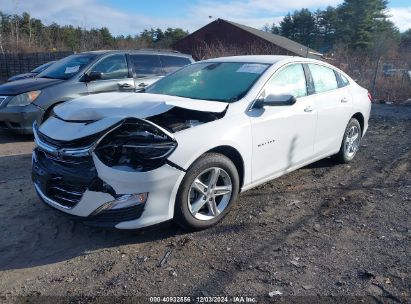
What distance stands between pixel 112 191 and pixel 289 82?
8.53 ft

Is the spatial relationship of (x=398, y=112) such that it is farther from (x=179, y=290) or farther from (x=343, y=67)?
(x=179, y=290)

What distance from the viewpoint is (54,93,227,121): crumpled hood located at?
368 centimetres

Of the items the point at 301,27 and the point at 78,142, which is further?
the point at 301,27

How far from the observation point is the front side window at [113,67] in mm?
8031

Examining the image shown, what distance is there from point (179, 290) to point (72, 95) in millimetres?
5491

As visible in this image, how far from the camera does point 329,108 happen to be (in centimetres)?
537

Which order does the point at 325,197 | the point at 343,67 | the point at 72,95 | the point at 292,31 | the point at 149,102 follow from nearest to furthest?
1. the point at 149,102
2. the point at 325,197
3. the point at 72,95
4. the point at 343,67
5. the point at 292,31

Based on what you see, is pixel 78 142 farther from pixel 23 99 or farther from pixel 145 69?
pixel 145 69

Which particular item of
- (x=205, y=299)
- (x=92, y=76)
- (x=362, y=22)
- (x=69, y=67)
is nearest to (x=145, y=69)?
(x=92, y=76)

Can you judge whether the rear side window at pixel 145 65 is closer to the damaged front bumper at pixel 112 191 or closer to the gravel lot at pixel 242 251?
the gravel lot at pixel 242 251

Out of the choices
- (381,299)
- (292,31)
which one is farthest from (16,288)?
(292,31)

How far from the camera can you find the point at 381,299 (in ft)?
9.58

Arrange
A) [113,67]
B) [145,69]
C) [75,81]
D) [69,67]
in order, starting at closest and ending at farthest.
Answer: [75,81]
[69,67]
[113,67]
[145,69]

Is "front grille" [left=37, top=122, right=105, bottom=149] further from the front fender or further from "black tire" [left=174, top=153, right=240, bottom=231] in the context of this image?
"black tire" [left=174, top=153, right=240, bottom=231]
